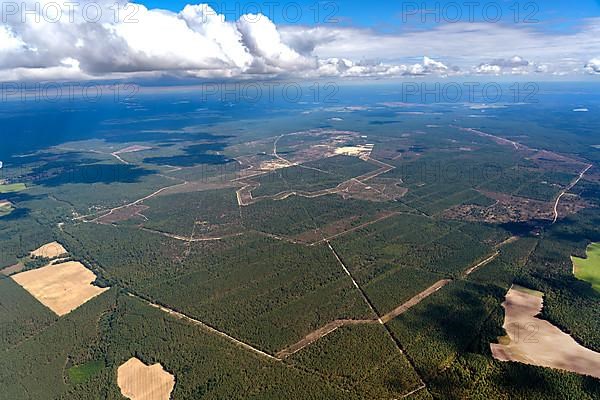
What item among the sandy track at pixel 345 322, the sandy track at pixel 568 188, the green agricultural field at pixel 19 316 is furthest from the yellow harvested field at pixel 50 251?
the sandy track at pixel 568 188

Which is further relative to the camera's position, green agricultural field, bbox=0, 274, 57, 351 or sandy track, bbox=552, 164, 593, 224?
sandy track, bbox=552, 164, 593, 224

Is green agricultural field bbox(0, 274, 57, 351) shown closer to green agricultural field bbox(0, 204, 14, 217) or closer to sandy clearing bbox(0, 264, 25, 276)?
sandy clearing bbox(0, 264, 25, 276)

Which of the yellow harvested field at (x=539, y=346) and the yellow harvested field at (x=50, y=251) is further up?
the yellow harvested field at (x=50, y=251)

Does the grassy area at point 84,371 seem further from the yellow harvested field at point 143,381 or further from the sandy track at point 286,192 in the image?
the sandy track at point 286,192

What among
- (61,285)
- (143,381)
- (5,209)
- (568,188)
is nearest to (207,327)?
(143,381)

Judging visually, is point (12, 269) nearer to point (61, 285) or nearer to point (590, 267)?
point (61, 285)

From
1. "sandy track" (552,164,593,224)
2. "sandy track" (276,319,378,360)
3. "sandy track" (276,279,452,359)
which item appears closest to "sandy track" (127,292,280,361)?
"sandy track" (276,319,378,360)

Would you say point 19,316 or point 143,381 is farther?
point 19,316
